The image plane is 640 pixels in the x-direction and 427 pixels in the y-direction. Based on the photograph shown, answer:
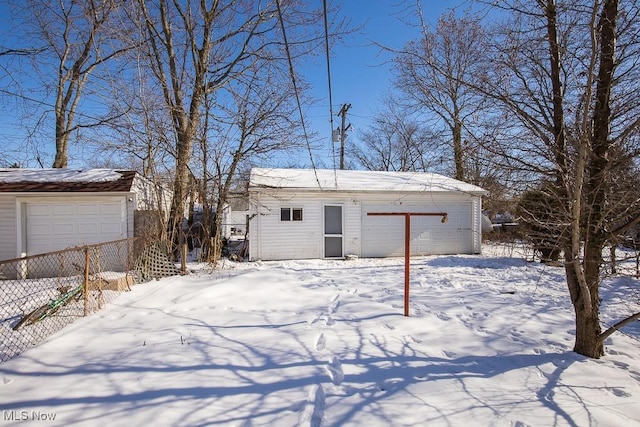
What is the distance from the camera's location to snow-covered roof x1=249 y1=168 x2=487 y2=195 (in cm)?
1104

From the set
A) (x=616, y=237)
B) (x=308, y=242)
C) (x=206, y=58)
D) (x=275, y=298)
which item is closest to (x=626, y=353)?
(x=616, y=237)

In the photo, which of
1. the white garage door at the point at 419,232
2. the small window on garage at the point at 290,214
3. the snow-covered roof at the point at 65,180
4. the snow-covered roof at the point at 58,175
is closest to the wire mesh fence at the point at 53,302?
the snow-covered roof at the point at 65,180

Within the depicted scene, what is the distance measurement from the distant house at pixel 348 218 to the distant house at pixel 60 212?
3.51m

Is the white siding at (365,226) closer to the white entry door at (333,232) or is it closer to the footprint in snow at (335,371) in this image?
the white entry door at (333,232)

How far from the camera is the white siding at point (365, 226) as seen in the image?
10.9 metres

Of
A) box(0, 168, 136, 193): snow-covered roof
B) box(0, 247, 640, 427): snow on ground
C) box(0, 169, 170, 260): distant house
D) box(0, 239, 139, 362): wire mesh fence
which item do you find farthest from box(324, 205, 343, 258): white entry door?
box(0, 168, 136, 193): snow-covered roof

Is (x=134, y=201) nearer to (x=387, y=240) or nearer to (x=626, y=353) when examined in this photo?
(x=387, y=240)

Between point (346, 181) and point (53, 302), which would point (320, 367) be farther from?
point (346, 181)

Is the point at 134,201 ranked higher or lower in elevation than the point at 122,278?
higher

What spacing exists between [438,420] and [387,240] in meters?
9.57

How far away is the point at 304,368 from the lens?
297 centimetres

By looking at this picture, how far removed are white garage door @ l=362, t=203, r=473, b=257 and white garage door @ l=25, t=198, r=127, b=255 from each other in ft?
26.4

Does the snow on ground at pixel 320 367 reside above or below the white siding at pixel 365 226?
below

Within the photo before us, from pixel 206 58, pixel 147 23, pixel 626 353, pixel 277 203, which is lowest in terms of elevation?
pixel 626 353
